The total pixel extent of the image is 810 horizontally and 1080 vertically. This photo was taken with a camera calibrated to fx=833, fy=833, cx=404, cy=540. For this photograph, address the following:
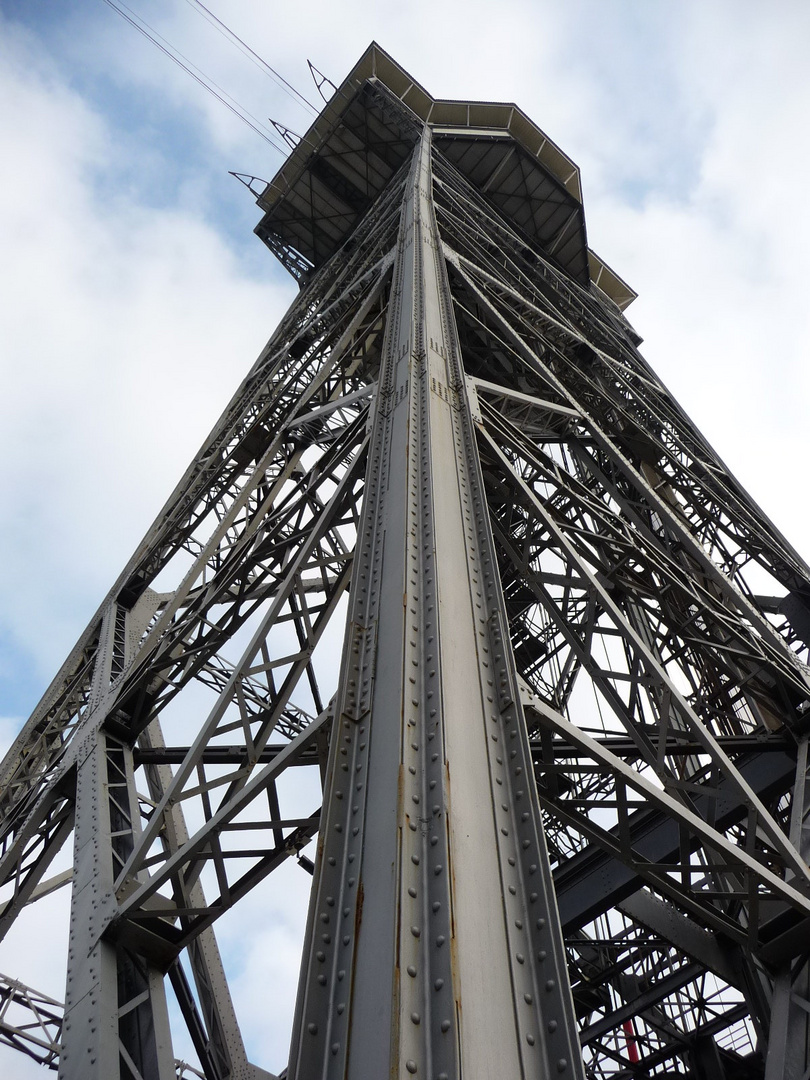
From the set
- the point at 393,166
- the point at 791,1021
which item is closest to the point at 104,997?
the point at 791,1021

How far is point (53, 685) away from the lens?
1244cm

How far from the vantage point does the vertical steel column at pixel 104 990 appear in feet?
15.9

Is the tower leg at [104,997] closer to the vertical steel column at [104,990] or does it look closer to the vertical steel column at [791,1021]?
the vertical steel column at [104,990]

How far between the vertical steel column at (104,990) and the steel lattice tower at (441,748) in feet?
0.07

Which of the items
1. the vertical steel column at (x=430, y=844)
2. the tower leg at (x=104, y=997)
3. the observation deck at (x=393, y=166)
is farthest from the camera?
the observation deck at (x=393, y=166)

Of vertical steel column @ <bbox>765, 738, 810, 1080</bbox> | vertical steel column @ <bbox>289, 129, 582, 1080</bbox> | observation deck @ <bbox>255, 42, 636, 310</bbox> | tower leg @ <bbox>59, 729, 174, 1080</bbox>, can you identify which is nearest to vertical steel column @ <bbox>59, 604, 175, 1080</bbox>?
tower leg @ <bbox>59, 729, 174, 1080</bbox>

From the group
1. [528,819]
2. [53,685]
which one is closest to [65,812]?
[53,685]

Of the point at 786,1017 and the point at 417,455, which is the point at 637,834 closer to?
the point at 786,1017

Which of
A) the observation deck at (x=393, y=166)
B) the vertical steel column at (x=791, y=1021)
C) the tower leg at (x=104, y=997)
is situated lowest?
the vertical steel column at (x=791, y=1021)

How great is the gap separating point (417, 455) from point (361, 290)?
8.74m

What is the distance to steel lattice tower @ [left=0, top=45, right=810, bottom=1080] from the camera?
3176mm

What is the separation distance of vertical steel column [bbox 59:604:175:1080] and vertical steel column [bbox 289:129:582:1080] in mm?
2433

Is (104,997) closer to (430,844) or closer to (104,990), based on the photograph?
(104,990)

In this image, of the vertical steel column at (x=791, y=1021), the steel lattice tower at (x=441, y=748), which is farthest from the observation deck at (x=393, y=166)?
the vertical steel column at (x=791, y=1021)
